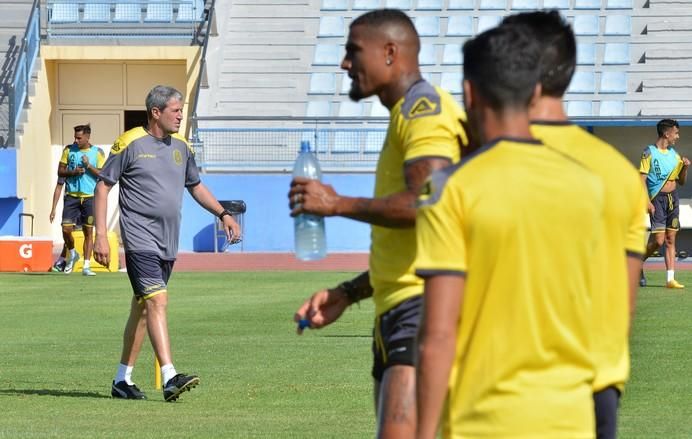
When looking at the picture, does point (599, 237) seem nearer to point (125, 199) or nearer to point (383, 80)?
point (383, 80)

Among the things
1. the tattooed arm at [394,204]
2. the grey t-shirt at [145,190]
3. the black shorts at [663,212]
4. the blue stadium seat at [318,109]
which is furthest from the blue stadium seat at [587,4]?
the tattooed arm at [394,204]

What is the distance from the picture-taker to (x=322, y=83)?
127 ft

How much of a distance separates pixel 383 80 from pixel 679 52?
32.3 m

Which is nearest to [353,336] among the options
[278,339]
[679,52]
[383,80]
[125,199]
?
[278,339]

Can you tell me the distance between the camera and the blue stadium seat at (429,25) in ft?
129

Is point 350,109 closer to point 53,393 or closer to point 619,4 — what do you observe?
point 619,4

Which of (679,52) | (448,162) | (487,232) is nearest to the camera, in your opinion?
(487,232)

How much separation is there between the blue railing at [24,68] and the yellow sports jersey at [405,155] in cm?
3124

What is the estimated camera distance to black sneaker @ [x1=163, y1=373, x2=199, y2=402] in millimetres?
11141

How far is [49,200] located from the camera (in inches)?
1539

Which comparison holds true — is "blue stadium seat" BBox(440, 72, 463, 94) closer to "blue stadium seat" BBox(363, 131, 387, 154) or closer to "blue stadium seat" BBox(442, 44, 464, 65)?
"blue stadium seat" BBox(442, 44, 464, 65)

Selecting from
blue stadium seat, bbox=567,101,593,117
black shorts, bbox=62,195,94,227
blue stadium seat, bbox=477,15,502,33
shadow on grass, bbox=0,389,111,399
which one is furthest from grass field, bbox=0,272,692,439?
blue stadium seat, bbox=477,15,502,33

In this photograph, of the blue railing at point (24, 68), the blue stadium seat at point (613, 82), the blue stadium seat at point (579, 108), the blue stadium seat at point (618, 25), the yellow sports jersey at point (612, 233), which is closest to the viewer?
the yellow sports jersey at point (612, 233)

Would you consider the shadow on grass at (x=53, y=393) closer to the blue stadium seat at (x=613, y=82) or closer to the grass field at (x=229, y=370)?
the grass field at (x=229, y=370)
